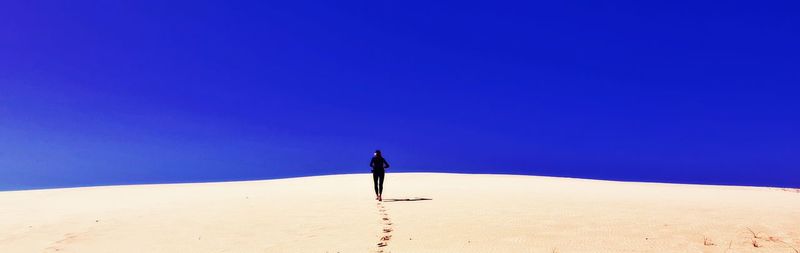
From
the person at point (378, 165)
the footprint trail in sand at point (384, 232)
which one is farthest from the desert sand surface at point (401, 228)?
the person at point (378, 165)

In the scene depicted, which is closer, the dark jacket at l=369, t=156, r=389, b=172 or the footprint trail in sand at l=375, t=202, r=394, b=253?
the footprint trail in sand at l=375, t=202, r=394, b=253

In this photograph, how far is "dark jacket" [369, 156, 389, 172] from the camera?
1633 centimetres

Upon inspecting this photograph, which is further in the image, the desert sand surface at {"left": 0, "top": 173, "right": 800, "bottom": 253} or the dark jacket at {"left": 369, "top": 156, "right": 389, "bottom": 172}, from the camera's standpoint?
the dark jacket at {"left": 369, "top": 156, "right": 389, "bottom": 172}

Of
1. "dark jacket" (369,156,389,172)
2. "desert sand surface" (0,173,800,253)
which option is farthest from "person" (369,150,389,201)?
"desert sand surface" (0,173,800,253)

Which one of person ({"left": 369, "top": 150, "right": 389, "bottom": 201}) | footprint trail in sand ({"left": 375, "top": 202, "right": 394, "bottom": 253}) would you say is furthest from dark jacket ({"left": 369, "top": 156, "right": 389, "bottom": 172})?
footprint trail in sand ({"left": 375, "top": 202, "right": 394, "bottom": 253})

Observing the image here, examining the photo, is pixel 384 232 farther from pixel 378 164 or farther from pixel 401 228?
pixel 378 164

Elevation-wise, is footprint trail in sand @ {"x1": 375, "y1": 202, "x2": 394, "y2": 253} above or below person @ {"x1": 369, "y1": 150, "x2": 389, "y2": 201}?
below

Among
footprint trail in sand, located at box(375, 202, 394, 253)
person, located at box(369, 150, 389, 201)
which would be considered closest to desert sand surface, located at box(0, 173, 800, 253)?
footprint trail in sand, located at box(375, 202, 394, 253)

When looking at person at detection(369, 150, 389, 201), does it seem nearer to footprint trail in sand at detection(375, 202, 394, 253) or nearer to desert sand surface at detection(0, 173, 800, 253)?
desert sand surface at detection(0, 173, 800, 253)

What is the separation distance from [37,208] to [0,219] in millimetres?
2645

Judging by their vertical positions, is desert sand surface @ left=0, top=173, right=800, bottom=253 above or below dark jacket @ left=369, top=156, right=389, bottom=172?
below

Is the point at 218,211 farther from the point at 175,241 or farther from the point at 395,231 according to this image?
the point at 395,231

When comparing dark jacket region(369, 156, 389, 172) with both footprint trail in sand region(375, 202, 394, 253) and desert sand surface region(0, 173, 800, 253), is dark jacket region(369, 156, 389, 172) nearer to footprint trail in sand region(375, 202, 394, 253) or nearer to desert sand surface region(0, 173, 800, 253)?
desert sand surface region(0, 173, 800, 253)

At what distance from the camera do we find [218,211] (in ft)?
42.5
